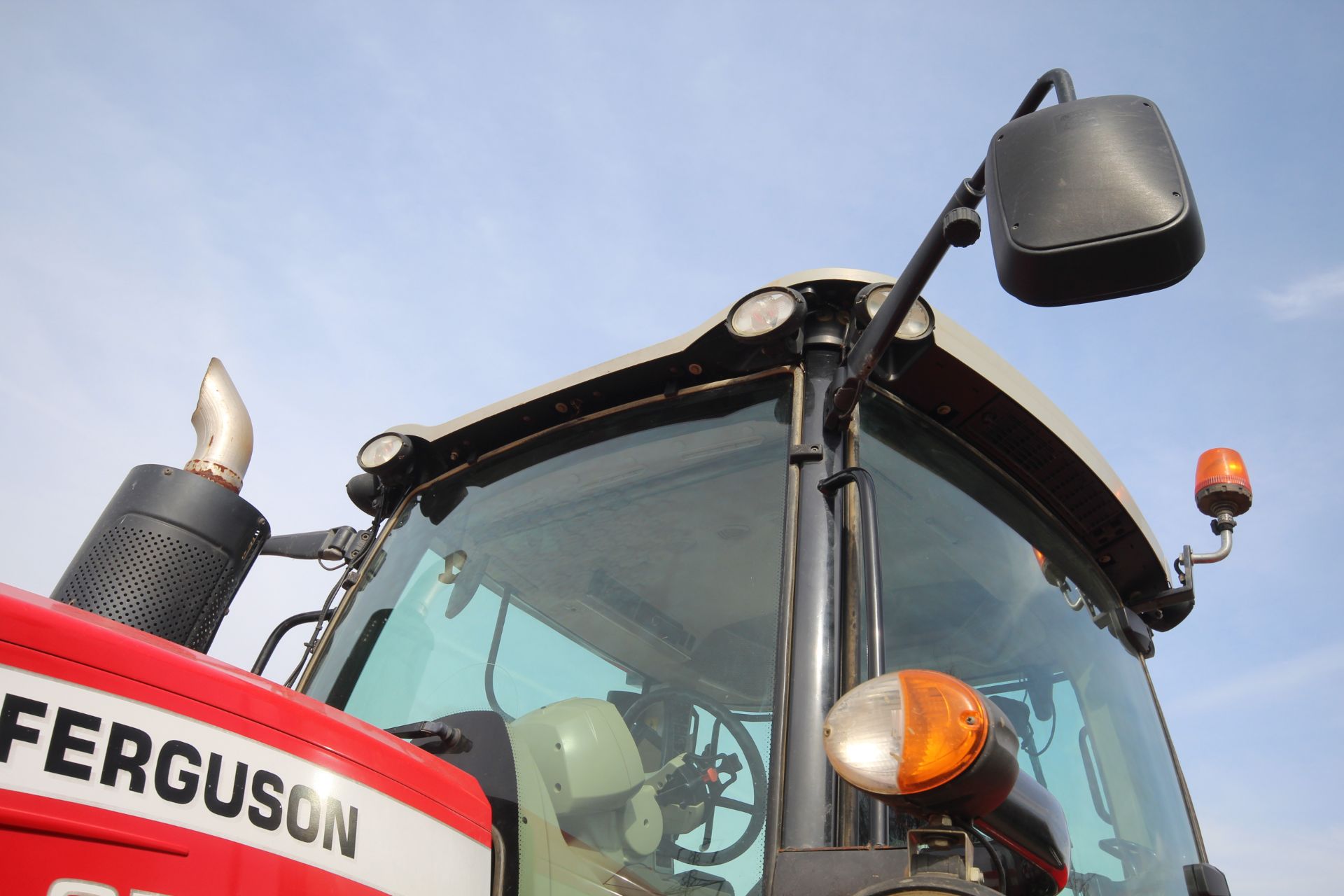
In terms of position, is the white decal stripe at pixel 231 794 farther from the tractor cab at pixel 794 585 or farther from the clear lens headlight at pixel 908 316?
the clear lens headlight at pixel 908 316

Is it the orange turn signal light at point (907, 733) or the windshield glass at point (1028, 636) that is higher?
the windshield glass at point (1028, 636)

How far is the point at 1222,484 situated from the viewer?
224 cm

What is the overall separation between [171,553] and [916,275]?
1.16 m

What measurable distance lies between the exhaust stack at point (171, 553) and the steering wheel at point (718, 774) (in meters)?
0.66

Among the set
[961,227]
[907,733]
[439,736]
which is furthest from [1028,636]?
[439,736]

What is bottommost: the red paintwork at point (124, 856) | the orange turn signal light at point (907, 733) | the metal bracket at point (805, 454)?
the red paintwork at point (124, 856)

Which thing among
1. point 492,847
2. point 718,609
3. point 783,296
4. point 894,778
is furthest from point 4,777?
point 783,296

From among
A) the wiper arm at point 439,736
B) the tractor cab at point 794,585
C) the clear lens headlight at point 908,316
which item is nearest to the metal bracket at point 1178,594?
the tractor cab at point 794,585

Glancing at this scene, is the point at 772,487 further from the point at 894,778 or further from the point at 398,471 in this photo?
the point at 398,471

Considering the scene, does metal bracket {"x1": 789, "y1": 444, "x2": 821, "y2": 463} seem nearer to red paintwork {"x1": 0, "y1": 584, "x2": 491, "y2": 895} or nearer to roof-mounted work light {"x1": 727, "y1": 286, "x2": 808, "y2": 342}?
roof-mounted work light {"x1": 727, "y1": 286, "x2": 808, "y2": 342}

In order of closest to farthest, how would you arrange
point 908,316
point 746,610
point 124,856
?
1. point 124,856
2. point 746,610
3. point 908,316

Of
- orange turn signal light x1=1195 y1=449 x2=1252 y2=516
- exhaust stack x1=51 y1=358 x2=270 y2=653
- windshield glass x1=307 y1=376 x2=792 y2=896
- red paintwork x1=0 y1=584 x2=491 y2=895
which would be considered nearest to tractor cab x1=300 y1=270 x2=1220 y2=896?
windshield glass x1=307 y1=376 x2=792 y2=896

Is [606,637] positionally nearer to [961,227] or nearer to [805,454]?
[805,454]

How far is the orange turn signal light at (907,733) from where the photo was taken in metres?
1.17
